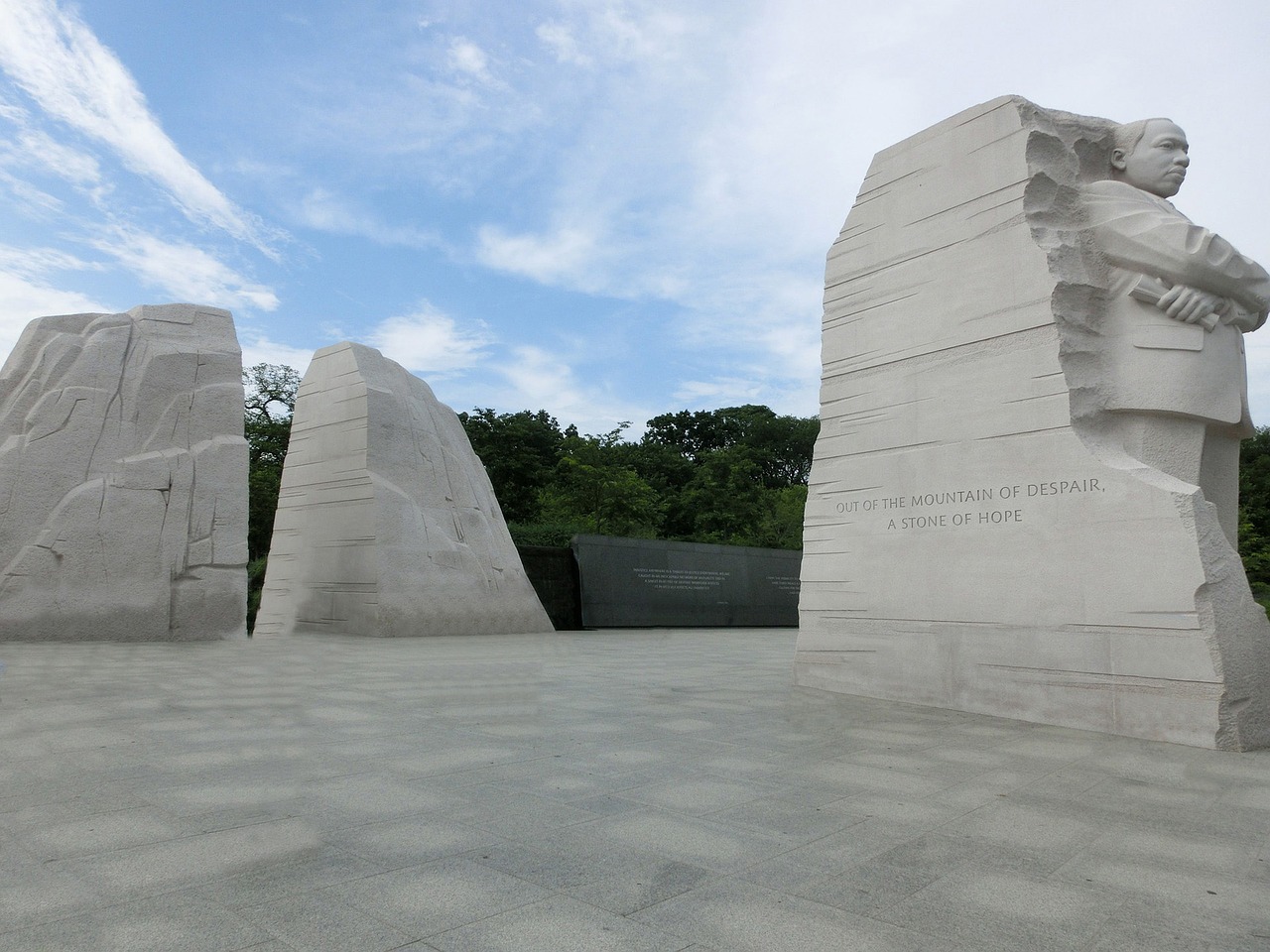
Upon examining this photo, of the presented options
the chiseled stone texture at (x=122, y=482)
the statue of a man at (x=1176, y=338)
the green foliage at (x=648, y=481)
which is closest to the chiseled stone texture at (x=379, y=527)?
the chiseled stone texture at (x=122, y=482)

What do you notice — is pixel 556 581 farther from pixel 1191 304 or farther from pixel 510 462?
pixel 510 462

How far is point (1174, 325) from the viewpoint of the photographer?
5082mm

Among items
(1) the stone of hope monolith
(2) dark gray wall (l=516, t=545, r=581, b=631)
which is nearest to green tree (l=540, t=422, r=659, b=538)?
(2) dark gray wall (l=516, t=545, r=581, b=631)

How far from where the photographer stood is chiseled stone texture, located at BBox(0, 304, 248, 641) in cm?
886

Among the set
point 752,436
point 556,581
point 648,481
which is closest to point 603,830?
point 556,581

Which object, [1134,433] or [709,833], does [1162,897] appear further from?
[1134,433]

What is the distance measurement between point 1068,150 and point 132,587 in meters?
9.54

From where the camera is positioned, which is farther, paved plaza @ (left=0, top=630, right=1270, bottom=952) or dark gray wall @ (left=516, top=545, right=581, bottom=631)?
dark gray wall @ (left=516, top=545, right=581, bottom=631)

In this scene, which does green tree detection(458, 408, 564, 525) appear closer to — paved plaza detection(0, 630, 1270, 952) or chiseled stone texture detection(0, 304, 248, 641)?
chiseled stone texture detection(0, 304, 248, 641)

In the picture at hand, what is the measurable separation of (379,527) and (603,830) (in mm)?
8994

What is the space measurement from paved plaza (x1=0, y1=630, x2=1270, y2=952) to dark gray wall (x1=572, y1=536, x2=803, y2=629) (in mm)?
9963

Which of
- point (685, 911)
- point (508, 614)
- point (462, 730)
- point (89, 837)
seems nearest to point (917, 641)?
point (462, 730)

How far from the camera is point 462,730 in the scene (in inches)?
167

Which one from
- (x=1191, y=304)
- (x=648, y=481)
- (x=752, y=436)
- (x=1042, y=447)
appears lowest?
(x=1042, y=447)
